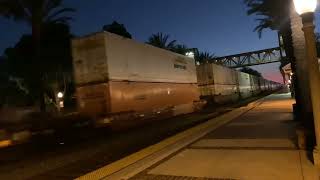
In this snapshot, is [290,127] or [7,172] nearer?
[7,172]

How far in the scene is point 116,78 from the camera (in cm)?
1750

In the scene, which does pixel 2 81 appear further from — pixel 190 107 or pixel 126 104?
pixel 126 104

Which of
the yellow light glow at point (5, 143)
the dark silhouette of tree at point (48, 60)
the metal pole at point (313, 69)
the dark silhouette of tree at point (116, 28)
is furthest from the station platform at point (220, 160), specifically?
the dark silhouette of tree at point (116, 28)

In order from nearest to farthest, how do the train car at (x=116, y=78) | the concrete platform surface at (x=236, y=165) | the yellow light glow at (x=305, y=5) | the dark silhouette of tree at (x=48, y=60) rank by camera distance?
the yellow light glow at (x=305, y=5) → the concrete platform surface at (x=236, y=165) → the train car at (x=116, y=78) → the dark silhouette of tree at (x=48, y=60)

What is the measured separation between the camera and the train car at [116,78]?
17.2 metres

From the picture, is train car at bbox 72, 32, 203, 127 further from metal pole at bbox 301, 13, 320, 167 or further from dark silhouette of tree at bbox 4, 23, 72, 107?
dark silhouette of tree at bbox 4, 23, 72, 107

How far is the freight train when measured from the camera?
17.2 metres

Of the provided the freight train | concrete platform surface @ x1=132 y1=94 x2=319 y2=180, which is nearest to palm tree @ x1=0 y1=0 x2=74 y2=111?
the freight train

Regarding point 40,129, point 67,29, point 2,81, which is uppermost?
point 67,29

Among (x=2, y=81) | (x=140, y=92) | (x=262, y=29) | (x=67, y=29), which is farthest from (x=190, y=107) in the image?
(x=2, y=81)

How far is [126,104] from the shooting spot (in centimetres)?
1816

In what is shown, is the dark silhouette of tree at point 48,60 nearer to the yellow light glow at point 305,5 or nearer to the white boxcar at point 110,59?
the white boxcar at point 110,59

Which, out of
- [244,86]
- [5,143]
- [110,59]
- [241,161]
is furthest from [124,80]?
[244,86]

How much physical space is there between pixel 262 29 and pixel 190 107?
18325 millimetres
